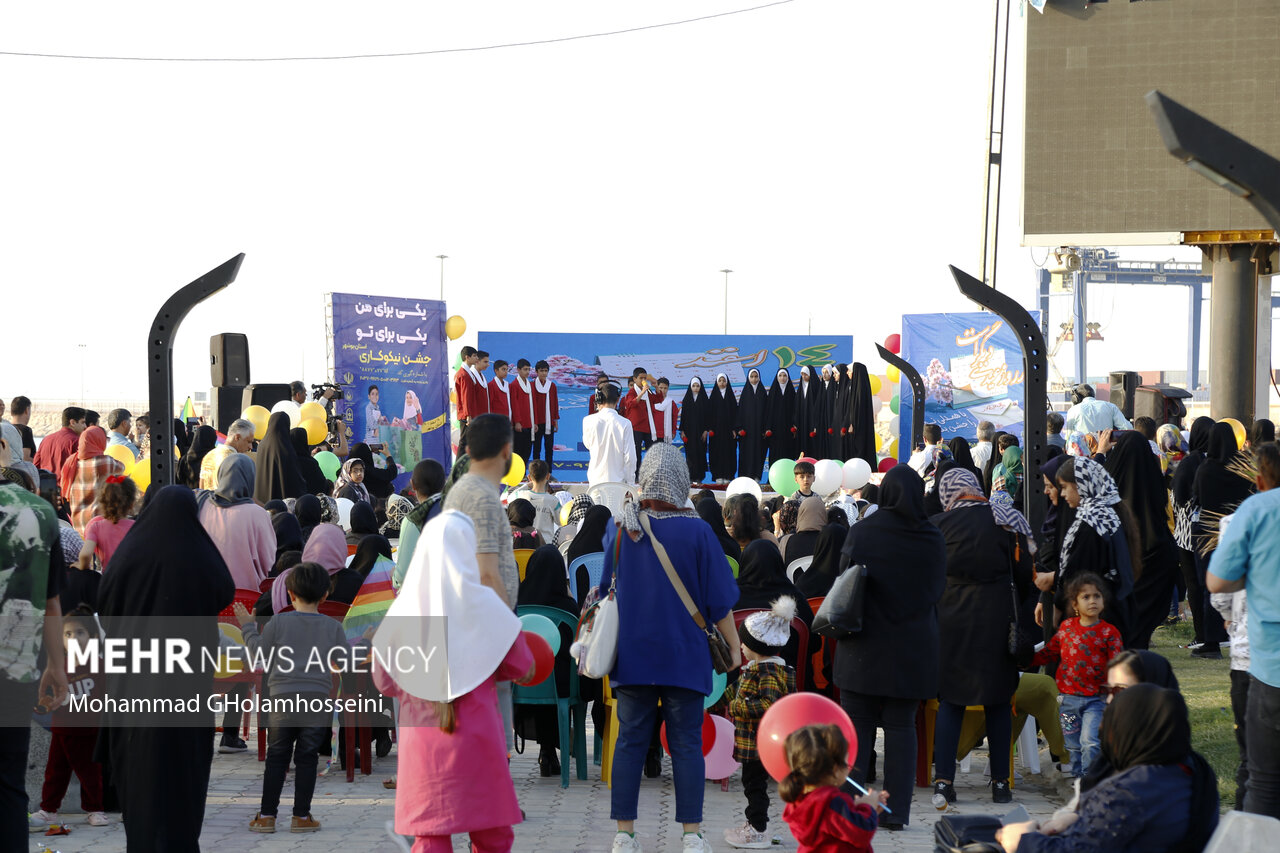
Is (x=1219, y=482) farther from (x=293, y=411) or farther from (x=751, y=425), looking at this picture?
(x=751, y=425)

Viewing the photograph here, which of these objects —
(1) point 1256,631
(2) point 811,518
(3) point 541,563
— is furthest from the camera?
(2) point 811,518

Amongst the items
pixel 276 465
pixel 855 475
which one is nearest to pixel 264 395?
pixel 276 465

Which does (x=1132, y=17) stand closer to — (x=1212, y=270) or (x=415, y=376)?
(x=1212, y=270)

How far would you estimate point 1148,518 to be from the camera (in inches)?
291

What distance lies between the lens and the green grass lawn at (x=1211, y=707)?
5.98 metres

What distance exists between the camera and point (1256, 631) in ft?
13.4

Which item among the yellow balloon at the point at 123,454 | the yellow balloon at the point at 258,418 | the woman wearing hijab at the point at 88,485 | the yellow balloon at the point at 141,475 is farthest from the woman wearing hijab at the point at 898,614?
the yellow balloon at the point at 258,418

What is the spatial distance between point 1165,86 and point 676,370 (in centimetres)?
980

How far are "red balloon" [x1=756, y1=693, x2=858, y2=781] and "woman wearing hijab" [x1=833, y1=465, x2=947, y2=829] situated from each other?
133 centimetres

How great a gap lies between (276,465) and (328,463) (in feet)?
8.52

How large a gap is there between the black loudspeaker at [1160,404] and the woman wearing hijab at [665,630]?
10.0m

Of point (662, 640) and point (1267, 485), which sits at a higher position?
point (1267, 485)

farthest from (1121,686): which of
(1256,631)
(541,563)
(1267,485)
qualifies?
(541,563)

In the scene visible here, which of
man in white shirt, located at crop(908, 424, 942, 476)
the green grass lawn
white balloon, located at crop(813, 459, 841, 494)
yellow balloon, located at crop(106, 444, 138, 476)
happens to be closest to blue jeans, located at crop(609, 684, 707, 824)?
the green grass lawn
